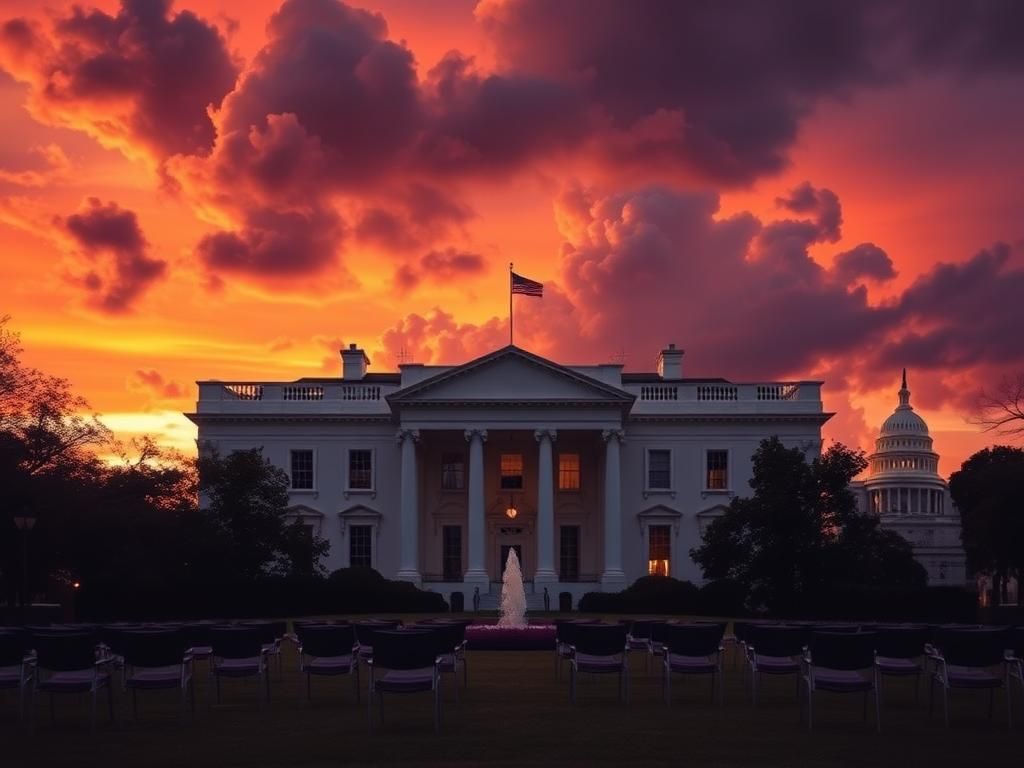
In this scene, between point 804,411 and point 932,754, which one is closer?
point 932,754

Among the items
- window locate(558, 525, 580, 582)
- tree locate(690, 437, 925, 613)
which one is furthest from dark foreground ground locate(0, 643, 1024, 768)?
window locate(558, 525, 580, 582)

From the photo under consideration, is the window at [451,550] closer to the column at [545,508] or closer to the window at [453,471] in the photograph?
the window at [453,471]

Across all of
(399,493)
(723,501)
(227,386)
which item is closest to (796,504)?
(723,501)

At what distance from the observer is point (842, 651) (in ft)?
56.5

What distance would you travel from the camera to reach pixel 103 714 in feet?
62.0

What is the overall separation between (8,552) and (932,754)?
123 ft

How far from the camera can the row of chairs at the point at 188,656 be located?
1686 cm

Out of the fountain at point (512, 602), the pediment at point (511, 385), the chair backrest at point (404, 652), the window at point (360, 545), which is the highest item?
the pediment at point (511, 385)

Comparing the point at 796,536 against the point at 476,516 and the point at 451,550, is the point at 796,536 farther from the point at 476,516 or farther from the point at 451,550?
the point at 451,550

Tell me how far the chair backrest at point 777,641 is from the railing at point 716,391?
5174cm

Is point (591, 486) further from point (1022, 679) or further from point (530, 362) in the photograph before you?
point (1022, 679)

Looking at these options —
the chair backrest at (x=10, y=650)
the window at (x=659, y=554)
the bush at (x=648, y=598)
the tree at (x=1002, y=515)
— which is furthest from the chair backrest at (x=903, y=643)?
the window at (x=659, y=554)

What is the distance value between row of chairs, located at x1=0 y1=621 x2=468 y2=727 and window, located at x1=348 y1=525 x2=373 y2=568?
156ft

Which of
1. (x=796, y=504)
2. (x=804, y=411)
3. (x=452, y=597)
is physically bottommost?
(x=452, y=597)
